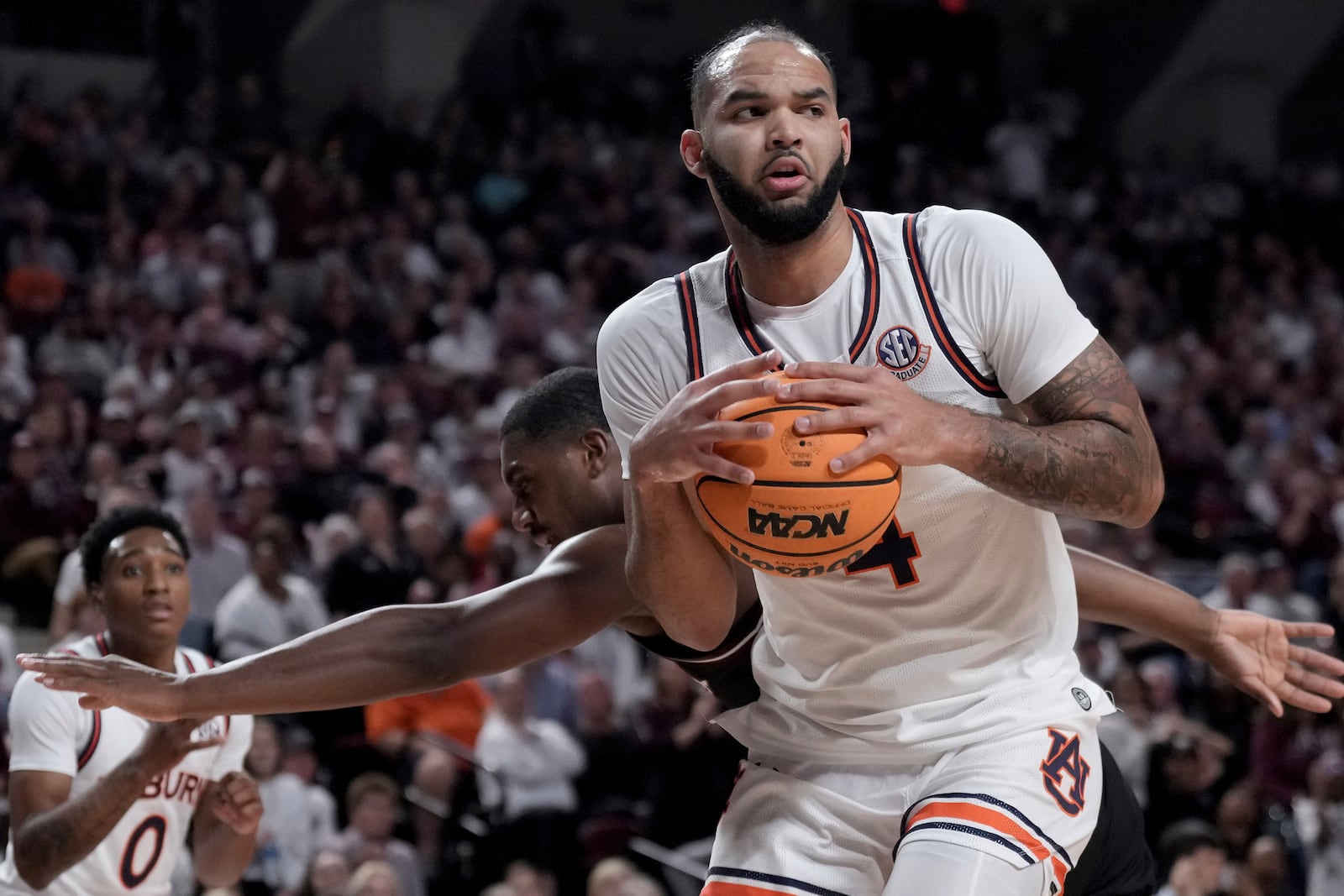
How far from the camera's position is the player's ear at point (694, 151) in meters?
3.17

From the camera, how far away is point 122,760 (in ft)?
13.2

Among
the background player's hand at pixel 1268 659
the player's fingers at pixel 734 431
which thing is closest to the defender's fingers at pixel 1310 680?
the background player's hand at pixel 1268 659

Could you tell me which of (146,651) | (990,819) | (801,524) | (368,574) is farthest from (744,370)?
(368,574)

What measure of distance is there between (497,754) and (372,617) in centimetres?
494

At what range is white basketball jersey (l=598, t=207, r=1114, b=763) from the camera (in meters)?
2.99

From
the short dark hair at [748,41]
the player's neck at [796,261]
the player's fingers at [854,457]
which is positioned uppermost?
the short dark hair at [748,41]

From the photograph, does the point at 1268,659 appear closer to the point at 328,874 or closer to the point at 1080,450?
the point at 1080,450

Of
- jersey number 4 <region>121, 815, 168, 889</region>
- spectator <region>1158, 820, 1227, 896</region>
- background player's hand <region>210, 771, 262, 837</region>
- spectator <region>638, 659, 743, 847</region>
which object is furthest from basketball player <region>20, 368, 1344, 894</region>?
spectator <region>638, 659, 743, 847</region>

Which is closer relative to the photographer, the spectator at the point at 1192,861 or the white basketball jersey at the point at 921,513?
the white basketball jersey at the point at 921,513

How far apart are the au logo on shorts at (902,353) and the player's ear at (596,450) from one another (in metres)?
0.93

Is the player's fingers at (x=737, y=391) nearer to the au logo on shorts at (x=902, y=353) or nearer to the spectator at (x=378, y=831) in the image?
the au logo on shorts at (x=902, y=353)

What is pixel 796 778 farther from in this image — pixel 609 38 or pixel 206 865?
pixel 609 38

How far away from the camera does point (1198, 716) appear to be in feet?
32.4

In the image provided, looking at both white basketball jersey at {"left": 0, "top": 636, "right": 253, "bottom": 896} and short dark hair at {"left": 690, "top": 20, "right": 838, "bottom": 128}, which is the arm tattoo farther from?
white basketball jersey at {"left": 0, "top": 636, "right": 253, "bottom": 896}
